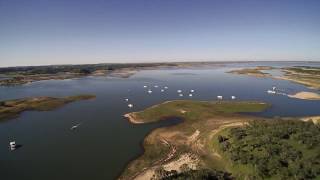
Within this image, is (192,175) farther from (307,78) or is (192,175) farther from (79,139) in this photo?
(307,78)

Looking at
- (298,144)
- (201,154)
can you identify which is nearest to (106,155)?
(201,154)

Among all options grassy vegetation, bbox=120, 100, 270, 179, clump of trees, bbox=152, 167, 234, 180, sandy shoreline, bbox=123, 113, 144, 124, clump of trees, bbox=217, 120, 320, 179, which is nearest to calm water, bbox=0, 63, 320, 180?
sandy shoreline, bbox=123, 113, 144, 124

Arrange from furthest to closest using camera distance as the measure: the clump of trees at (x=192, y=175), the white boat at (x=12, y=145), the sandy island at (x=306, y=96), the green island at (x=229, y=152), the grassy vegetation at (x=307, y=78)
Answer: the grassy vegetation at (x=307, y=78) → the sandy island at (x=306, y=96) → the white boat at (x=12, y=145) → the green island at (x=229, y=152) → the clump of trees at (x=192, y=175)

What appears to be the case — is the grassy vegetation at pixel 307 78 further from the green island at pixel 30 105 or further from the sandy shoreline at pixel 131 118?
the green island at pixel 30 105

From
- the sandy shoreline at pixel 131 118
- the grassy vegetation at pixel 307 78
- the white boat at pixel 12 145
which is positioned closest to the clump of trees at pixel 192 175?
the sandy shoreline at pixel 131 118

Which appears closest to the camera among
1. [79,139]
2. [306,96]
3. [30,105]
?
[79,139]

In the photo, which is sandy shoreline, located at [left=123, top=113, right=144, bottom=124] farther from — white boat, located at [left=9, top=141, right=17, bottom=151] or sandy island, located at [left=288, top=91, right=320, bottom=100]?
sandy island, located at [left=288, top=91, right=320, bottom=100]

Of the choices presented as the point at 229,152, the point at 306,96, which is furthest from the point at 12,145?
the point at 306,96
